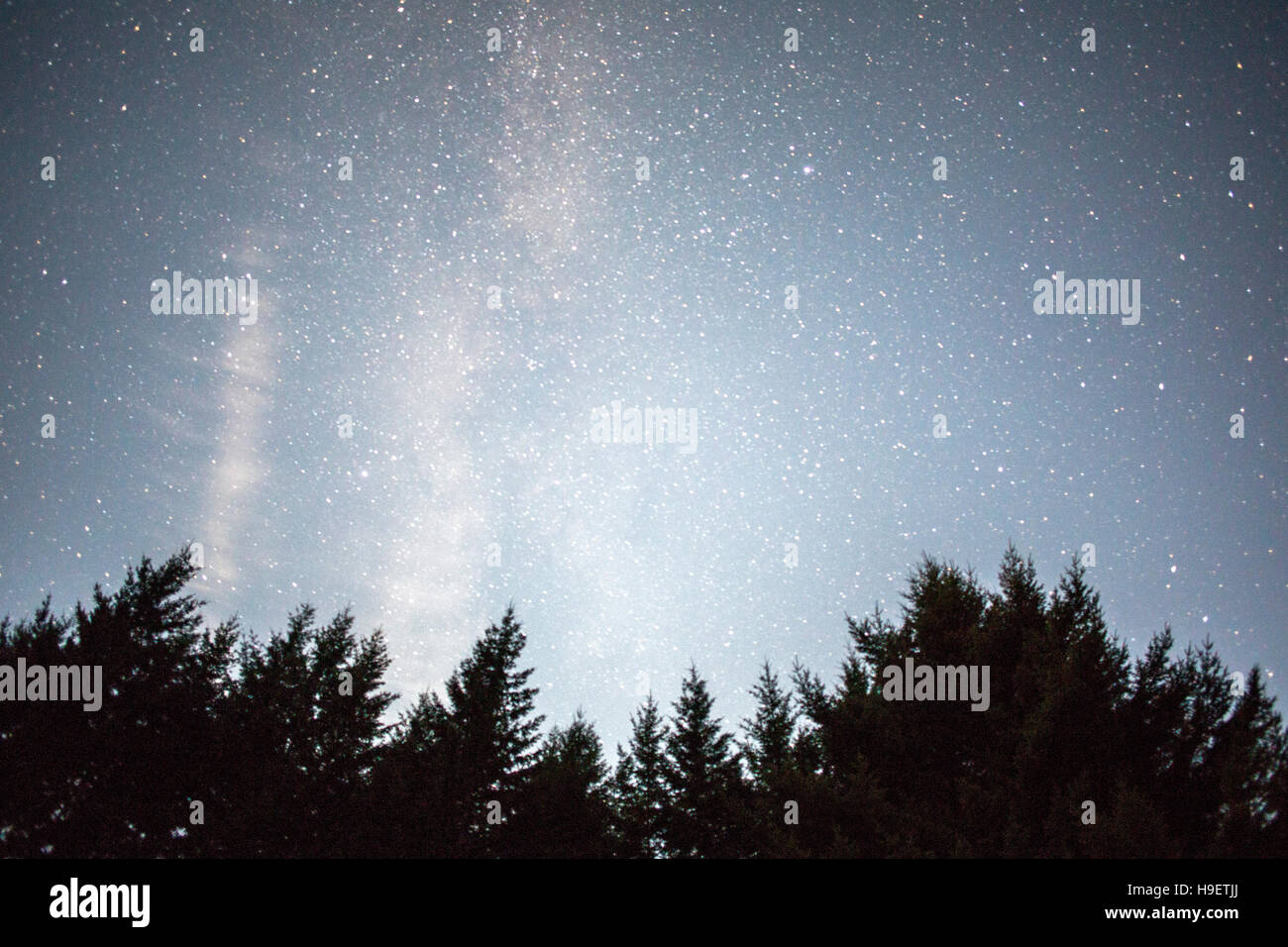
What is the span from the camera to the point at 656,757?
2603 centimetres

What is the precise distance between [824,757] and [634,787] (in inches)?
479

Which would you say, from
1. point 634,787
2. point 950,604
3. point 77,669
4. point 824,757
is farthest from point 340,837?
point 950,604

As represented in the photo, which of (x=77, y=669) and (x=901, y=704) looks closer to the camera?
(x=901, y=704)

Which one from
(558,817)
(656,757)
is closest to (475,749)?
(558,817)

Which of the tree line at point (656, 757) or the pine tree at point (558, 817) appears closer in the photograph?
the tree line at point (656, 757)

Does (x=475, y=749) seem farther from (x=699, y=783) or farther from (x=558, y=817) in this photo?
(x=699, y=783)

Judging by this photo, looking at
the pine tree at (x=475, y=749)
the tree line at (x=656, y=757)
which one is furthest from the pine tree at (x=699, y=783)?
the pine tree at (x=475, y=749)

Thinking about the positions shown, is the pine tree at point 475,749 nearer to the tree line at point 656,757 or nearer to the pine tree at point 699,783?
the tree line at point 656,757

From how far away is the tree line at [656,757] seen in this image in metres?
12.4

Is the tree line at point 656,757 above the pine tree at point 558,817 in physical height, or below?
above
